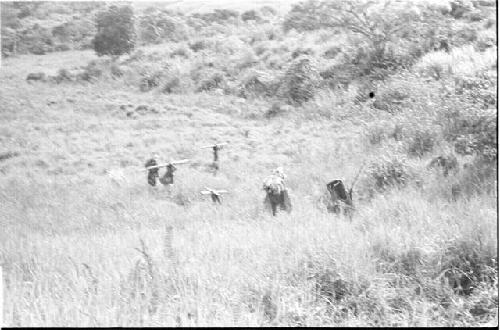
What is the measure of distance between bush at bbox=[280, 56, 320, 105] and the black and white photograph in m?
0.03

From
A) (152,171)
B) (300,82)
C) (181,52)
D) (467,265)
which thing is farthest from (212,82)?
(467,265)

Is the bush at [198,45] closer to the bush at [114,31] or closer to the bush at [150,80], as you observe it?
the bush at [150,80]

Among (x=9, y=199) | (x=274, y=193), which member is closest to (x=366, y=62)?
(x=274, y=193)

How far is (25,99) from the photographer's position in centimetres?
492

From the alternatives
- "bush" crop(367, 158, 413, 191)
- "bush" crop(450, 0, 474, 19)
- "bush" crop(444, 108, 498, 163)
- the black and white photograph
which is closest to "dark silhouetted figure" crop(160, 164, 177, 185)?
the black and white photograph

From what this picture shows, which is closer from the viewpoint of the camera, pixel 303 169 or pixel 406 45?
pixel 303 169

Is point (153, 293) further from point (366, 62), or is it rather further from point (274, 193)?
point (366, 62)

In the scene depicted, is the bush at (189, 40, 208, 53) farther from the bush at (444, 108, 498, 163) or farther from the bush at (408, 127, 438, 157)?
the bush at (444, 108, 498, 163)

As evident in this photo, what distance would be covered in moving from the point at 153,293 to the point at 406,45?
5936 millimetres

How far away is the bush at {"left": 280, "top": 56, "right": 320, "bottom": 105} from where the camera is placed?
243 inches

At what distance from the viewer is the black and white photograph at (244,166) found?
3.04 meters

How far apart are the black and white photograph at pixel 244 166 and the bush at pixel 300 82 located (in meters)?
0.03

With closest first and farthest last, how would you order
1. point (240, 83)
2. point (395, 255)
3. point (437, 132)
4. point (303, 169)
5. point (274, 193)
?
point (395, 255), point (274, 193), point (303, 169), point (437, 132), point (240, 83)

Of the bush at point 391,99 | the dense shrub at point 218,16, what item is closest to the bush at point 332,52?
the bush at point 391,99
